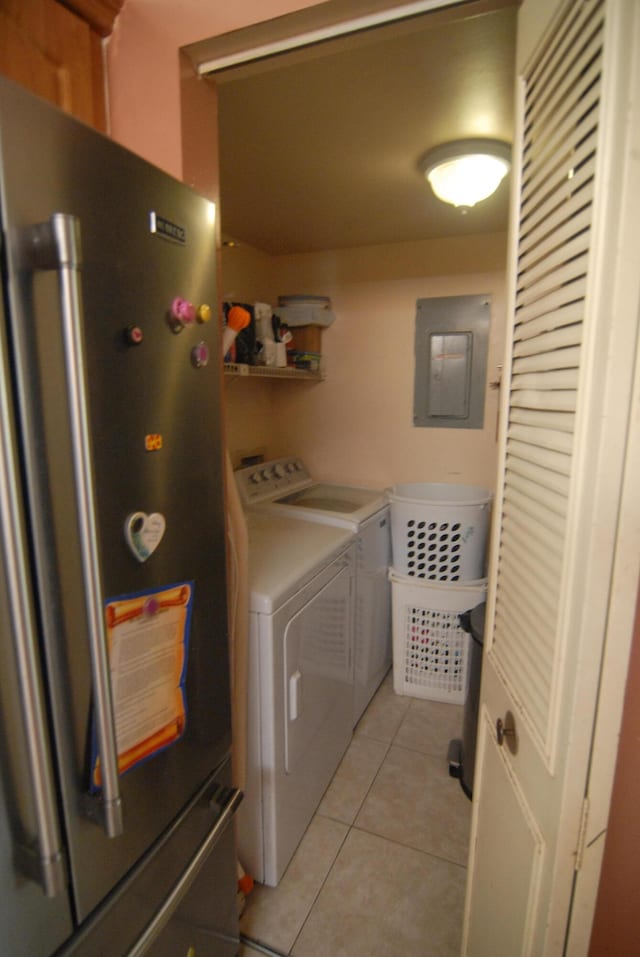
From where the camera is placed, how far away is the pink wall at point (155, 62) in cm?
96

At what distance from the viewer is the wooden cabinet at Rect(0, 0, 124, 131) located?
86 cm

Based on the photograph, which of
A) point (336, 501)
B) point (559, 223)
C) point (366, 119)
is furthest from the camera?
point (336, 501)

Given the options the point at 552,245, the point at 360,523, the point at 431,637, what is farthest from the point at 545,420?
the point at 431,637

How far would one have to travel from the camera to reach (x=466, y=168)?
1.67 m

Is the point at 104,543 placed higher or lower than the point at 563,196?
lower

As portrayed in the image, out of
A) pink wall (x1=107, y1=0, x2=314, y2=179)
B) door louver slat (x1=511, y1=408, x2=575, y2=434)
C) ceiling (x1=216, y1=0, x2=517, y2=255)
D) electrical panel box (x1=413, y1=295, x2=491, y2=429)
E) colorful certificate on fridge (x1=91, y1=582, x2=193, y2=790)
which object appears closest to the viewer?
door louver slat (x1=511, y1=408, x2=575, y2=434)

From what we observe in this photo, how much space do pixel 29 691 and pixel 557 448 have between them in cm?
78

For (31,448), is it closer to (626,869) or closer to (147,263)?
(147,263)

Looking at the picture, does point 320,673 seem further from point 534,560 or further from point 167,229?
point 167,229

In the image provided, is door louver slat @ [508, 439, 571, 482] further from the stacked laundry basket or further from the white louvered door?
the stacked laundry basket

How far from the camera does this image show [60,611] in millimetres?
654

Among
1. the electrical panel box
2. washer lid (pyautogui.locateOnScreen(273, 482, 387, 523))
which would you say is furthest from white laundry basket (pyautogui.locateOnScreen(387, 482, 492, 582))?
the electrical panel box

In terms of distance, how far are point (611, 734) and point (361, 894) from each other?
1.36 metres

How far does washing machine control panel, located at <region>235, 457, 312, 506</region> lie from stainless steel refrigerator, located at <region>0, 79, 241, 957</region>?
4.40 ft
